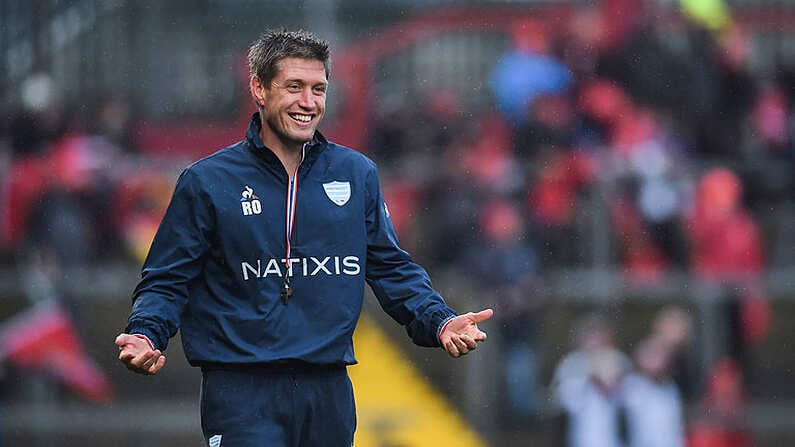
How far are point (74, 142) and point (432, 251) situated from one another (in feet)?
11.4

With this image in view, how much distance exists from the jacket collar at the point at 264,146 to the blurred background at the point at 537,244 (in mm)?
7122

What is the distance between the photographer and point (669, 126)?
14.2 meters

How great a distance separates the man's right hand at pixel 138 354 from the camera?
17.6 ft

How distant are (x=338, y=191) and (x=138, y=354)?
111 cm

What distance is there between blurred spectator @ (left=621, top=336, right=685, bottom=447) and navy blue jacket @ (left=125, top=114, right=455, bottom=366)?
726 cm

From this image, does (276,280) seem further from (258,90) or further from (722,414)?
(722,414)

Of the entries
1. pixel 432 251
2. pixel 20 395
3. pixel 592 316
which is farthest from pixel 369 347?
pixel 20 395

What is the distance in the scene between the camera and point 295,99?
232 inches

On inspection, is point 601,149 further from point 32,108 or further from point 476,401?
point 32,108

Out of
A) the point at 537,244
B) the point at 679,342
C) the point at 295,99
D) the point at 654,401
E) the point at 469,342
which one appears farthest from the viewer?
the point at 537,244

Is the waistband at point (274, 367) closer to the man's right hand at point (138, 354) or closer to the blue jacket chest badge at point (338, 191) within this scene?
the man's right hand at point (138, 354)

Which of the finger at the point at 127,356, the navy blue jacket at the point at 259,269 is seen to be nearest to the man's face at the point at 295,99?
the navy blue jacket at the point at 259,269

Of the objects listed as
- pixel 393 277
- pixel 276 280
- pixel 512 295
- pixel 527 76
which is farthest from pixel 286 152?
pixel 527 76

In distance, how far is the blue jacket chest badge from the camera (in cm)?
600
